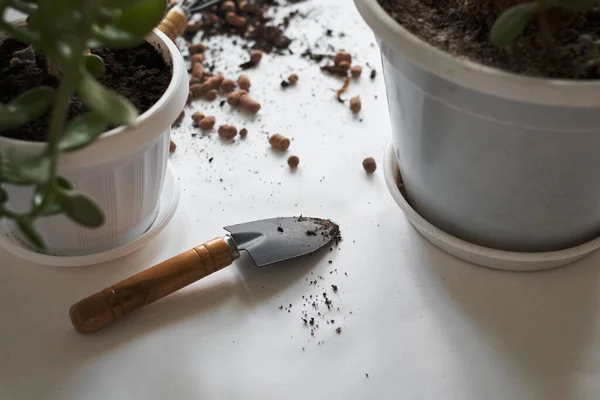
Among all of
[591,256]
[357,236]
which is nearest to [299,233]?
[357,236]

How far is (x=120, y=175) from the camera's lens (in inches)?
23.3

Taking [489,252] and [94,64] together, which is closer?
[94,64]

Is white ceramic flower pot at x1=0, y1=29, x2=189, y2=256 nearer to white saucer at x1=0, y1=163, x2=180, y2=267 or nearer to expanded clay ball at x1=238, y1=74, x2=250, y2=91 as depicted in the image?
white saucer at x1=0, y1=163, x2=180, y2=267

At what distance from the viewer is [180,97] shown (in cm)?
61

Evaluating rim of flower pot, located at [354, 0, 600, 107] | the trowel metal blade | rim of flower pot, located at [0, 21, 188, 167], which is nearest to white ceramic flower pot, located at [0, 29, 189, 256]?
rim of flower pot, located at [0, 21, 188, 167]

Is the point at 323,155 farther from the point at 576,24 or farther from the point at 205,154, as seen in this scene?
the point at 576,24

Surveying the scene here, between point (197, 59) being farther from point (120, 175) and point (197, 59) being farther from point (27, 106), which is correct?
point (27, 106)

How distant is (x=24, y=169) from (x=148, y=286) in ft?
0.78

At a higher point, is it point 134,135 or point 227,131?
point 134,135

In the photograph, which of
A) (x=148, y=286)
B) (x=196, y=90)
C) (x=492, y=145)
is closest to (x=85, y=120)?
(x=148, y=286)

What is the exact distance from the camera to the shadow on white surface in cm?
61

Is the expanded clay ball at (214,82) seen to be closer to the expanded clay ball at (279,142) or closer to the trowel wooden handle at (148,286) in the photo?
the expanded clay ball at (279,142)

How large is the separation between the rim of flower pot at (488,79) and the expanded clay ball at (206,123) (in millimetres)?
350

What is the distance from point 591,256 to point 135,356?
50cm
